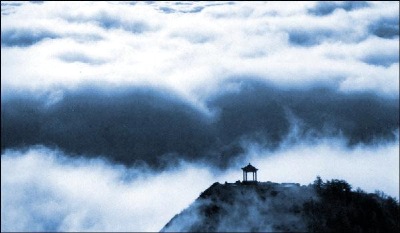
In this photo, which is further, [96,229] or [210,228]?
[96,229]

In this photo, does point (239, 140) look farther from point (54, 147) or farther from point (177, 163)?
point (54, 147)

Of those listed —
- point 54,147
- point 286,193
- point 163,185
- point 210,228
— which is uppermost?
point 54,147

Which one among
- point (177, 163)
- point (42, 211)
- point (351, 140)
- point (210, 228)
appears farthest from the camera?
point (351, 140)

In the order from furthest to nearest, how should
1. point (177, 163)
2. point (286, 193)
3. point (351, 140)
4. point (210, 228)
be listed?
1. point (351, 140)
2. point (177, 163)
3. point (286, 193)
4. point (210, 228)

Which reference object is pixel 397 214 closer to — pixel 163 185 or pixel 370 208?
pixel 370 208

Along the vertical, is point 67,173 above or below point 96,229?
above

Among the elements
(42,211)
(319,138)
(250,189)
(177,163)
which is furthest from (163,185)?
(250,189)
